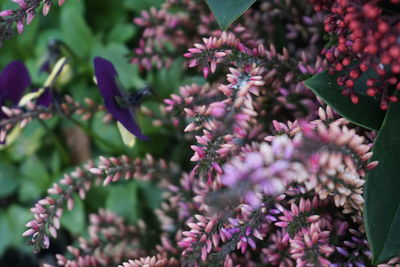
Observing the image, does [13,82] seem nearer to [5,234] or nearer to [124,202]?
[124,202]

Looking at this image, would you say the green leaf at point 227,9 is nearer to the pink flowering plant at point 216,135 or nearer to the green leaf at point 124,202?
the pink flowering plant at point 216,135

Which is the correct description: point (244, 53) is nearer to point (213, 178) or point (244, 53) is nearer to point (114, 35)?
point (213, 178)

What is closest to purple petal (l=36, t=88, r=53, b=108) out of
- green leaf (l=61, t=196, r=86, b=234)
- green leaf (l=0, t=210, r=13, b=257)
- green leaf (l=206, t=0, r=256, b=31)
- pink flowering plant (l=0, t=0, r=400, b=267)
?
pink flowering plant (l=0, t=0, r=400, b=267)

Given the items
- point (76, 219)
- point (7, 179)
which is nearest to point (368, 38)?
point (76, 219)

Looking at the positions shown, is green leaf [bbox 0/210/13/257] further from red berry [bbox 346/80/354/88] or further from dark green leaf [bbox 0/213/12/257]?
red berry [bbox 346/80/354/88]

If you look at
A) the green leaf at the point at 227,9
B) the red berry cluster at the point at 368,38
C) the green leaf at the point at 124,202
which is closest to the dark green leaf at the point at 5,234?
the green leaf at the point at 124,202

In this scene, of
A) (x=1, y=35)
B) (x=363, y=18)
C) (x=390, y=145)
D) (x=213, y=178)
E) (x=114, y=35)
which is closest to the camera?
(x=363, y=18)

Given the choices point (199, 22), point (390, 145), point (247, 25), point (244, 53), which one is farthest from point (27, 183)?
point (390, 145)
